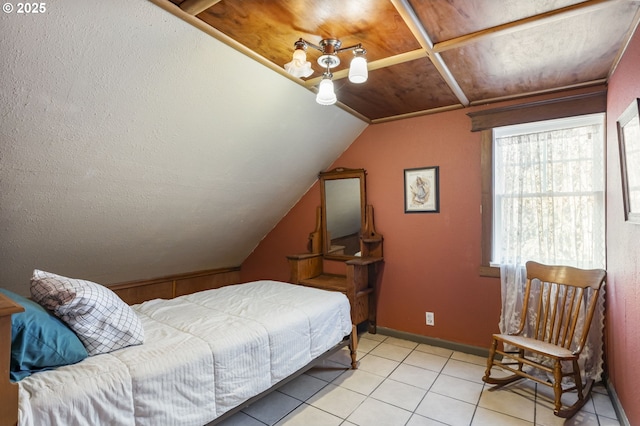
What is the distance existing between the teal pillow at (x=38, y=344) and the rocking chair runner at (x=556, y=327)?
2550 mm

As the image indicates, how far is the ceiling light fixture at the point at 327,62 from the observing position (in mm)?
1790

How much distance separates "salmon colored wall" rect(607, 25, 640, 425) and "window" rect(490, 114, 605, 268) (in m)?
0.13

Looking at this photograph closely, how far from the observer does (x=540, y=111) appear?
2.66 metres

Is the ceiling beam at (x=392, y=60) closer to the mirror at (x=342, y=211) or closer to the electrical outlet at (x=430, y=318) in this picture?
the mirror at (x=342, y=211)

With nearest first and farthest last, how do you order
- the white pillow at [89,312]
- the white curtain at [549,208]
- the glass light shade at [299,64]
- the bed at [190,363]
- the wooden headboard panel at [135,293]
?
1. the wooden headboard panel at [135,293]
2. the bed at [190,363]
3. the white pillow at [89,312]
4. the glass light shade at [299,64]
5. the white curtain at [549,208]

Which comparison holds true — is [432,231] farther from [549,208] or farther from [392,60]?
[392,60]

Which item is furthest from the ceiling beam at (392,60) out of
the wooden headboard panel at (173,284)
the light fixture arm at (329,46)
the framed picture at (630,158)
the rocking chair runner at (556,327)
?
the wooden headboard panel at (173,284)

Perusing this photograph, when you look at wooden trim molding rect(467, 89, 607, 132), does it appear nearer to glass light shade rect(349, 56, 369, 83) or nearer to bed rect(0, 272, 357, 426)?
glass light shade rect(349, 56, 369, 83)

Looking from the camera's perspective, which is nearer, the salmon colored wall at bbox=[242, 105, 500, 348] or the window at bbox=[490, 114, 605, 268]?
the window at bbox=[490, 114, 605, 268]

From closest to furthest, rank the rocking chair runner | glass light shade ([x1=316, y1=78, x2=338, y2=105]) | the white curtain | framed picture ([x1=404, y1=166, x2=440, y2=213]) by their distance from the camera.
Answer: glass light shade ([x1=316, y1=78, x2=338, y2=105]) < the rocking chair runner < the white curtain < framed picture ([x1=404, y1=166, x2=440, y2=213])

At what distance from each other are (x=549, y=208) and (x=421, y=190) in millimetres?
1051

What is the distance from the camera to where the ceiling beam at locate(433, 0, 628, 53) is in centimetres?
153

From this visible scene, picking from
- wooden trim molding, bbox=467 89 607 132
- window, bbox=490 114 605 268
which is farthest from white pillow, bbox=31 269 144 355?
wooden trim molding, bbox=467 89 607 132

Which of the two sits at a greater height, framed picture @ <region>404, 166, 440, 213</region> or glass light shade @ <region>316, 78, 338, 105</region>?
glass light shade @ <region>316, 78, 338, 105</region>
